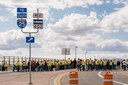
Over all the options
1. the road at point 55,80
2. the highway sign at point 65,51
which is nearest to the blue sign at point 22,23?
the road at point 55,80

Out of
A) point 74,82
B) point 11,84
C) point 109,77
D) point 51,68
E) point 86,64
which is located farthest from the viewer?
point 51,68

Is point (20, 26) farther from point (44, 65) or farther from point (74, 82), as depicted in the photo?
point (44, 65)

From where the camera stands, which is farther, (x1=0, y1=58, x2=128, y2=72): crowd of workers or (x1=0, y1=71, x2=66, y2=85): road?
(x1=0, y1=58, x2=128, y2=72): crowd of workers

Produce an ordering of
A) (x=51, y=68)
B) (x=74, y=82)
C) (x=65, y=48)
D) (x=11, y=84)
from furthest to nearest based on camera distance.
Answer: (x=65, y=48) < (x=51, y=68) < (x=11, y=84) < (x=74, y=82)

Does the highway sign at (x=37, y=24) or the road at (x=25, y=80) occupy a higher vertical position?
the highway sign at (x=37, y=24)

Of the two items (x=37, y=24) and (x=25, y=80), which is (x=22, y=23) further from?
(x=25, y=80)

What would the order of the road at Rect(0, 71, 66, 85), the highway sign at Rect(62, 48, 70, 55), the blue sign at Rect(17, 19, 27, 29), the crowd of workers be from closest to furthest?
1. the blue sign at Rect(17, 19, 27, 29)
2. the road at Rect(0, 71, 66, 85)
3. the crowd of workers
4. the highway sign at Rect(62, 48, 70, 55)

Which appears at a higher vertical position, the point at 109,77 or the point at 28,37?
the point at 28,37

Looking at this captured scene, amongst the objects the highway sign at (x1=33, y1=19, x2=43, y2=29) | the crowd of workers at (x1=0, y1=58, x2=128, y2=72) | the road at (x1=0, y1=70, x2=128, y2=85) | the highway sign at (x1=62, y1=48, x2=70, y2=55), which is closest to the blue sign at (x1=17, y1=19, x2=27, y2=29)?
the highway sign at (x1=33, y1=19, x2=43, y2=29)

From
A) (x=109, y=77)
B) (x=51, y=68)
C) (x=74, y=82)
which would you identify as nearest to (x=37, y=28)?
(x=74, y=82)

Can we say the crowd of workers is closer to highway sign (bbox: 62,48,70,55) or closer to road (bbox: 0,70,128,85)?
road (bbox: 0,70,128,85)

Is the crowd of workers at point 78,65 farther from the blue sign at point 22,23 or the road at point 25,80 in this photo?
the blue sign at point 22,23

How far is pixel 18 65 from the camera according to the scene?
60.8m

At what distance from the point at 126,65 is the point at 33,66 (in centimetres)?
1290
